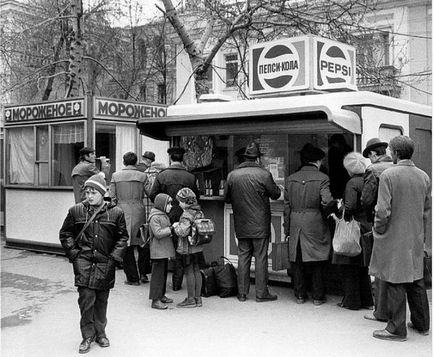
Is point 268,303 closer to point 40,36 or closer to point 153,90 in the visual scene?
point 40,36

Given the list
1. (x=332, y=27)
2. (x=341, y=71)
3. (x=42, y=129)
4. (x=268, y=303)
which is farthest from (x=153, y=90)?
(x=268, y=303)

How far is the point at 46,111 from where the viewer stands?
1049cm

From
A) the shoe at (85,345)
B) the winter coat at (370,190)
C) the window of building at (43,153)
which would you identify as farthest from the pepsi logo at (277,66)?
the shoe at (85,345)

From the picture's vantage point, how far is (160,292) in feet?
21.0

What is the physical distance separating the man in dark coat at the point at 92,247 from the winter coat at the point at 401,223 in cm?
235

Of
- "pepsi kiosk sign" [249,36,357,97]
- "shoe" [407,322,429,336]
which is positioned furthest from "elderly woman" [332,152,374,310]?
"pepsi kiosk sign" [249,36,357,97]

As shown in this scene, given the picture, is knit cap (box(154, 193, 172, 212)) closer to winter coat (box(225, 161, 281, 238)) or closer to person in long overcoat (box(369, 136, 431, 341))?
winter coat (box(225, 161, 281, 238))

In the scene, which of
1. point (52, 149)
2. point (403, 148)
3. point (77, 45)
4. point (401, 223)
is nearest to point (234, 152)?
point (403, 148)

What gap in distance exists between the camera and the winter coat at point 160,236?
248 inches

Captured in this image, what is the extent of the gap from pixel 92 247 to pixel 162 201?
1.57m

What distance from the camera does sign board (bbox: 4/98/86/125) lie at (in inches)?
391

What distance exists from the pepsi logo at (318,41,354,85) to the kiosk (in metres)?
3.17

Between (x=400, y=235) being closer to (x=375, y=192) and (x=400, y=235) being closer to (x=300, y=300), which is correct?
(x=375, y=192)

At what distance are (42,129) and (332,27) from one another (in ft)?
23.2
